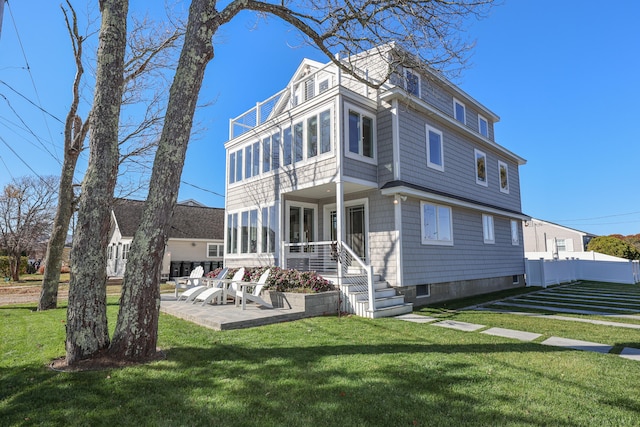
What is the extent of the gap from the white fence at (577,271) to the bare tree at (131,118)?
18.4 meters

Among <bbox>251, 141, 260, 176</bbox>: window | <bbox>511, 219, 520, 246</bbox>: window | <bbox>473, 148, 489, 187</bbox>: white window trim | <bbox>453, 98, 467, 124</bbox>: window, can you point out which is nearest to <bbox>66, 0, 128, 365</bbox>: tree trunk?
<bbox>251, 141, 260, 176</bbox>: window

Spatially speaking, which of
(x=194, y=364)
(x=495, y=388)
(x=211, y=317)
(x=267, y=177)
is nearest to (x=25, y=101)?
(x=267, y=177)

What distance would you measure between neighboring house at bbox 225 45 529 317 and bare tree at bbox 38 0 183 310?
3.30 m

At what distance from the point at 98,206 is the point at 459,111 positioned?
563 inches

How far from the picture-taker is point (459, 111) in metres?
14.7

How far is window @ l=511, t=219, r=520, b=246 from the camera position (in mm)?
16495

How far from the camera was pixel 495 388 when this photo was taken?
3.62 m

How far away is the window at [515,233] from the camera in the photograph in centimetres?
1650

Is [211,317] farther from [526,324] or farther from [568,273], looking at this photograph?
[568,273]

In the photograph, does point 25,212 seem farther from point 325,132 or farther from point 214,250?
point 325,132

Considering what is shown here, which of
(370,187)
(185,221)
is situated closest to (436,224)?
(370,187)

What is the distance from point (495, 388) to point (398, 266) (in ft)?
20.3

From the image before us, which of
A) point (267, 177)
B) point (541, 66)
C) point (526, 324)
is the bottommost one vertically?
point (526, 324)

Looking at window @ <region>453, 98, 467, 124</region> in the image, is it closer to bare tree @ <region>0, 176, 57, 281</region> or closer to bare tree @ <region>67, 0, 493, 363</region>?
bare tree @ <region>67, 0, 493, 363</region>
